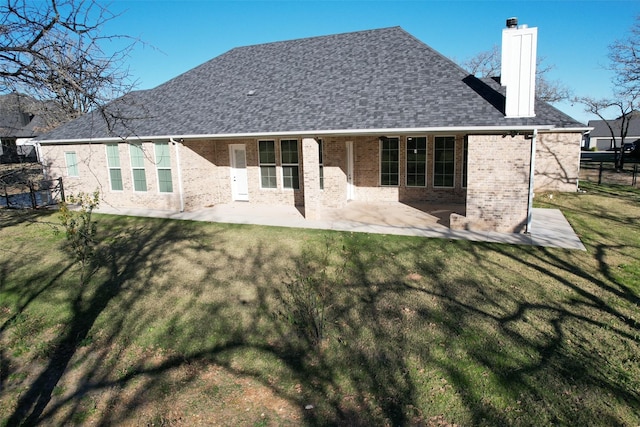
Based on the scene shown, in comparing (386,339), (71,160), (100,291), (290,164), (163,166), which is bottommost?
(386,339)

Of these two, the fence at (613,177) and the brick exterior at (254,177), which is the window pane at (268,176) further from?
the fence at (613,177)

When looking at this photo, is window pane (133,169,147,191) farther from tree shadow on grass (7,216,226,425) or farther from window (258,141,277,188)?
window (258,141,277,188)

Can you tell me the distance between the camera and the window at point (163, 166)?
15172 millimetres

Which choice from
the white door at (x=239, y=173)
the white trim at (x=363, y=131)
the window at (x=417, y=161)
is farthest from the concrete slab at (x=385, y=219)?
the white trim at (x=363, y=131)

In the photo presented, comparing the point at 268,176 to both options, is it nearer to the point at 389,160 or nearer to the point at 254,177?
the point at 254,177

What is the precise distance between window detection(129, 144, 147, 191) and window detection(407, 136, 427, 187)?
1033 centimetres

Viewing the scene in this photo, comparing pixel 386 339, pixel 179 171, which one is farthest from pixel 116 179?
pixel 386 339

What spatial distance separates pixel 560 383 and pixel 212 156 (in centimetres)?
1411

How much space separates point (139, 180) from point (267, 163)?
5141 mm

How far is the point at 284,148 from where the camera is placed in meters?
15.7

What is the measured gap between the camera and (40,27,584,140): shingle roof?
11773 millimetres

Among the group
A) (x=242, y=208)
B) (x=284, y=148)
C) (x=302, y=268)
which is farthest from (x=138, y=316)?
(x=284, y=148)

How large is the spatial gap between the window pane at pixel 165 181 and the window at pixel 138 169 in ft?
2.63

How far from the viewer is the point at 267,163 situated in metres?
16.0
